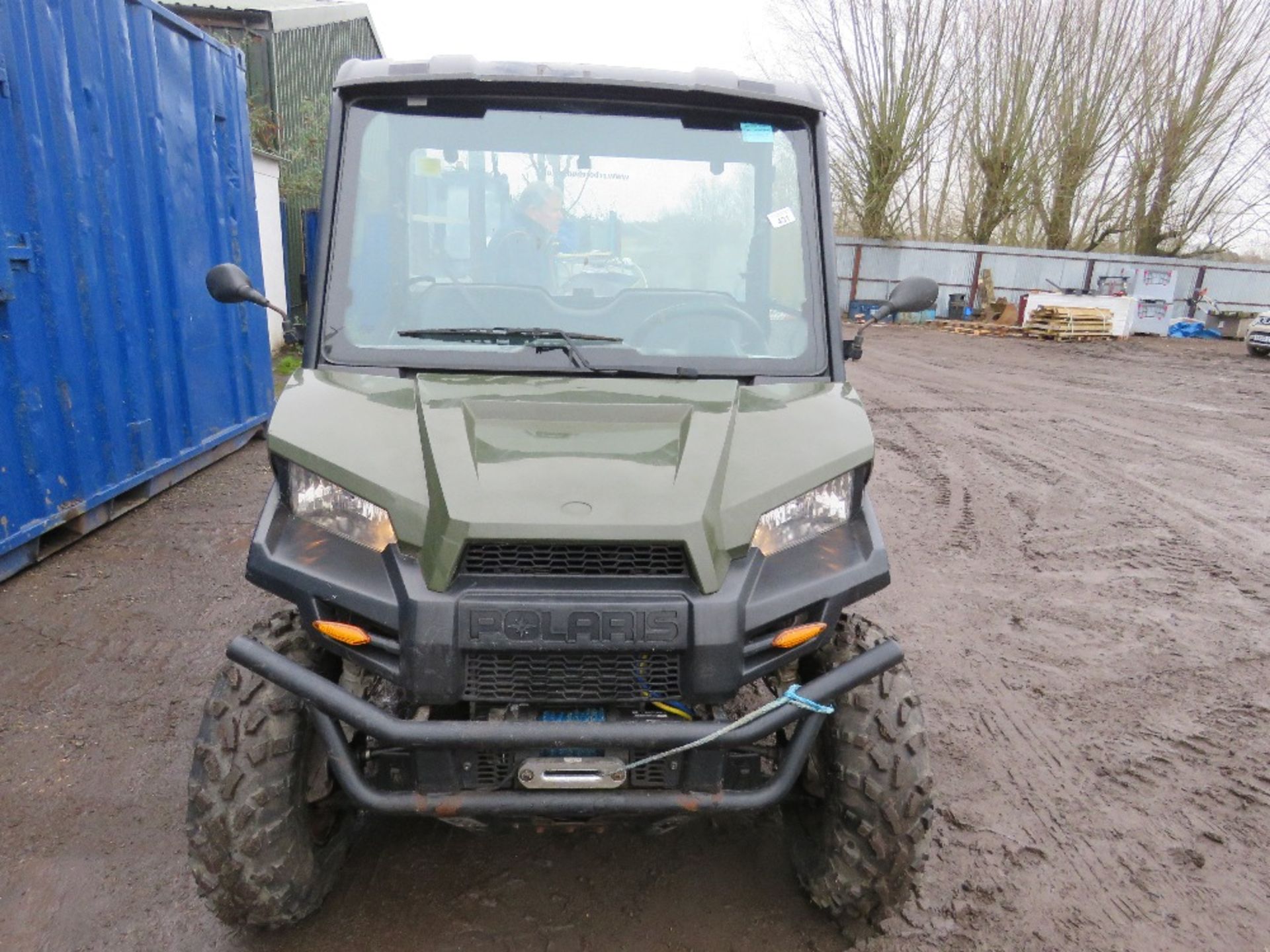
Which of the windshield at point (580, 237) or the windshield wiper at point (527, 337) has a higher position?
the windshield at point (580, 237)

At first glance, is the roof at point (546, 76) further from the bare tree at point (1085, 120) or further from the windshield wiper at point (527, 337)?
the bare tree at point (1085, 120)

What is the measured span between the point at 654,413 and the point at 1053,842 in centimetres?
198

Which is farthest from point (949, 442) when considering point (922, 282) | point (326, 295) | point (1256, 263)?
point (1256, 263)

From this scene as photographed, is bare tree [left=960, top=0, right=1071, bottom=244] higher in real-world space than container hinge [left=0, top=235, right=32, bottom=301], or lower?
higher

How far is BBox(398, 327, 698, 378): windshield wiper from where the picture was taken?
267 centimetres

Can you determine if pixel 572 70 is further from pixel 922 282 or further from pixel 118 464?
pixel 118 464

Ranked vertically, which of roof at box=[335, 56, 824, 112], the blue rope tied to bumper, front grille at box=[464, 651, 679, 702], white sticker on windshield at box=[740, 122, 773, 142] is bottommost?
the blue rope tied to bumper

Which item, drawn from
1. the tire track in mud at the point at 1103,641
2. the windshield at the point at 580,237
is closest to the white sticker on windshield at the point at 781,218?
the windshield at the point at 580,237

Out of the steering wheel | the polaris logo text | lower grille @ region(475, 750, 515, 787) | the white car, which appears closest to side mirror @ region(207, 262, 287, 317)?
the steering wheel

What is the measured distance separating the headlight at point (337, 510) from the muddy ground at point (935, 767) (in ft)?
3.77

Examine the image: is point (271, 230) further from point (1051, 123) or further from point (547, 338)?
point (1051, 123)

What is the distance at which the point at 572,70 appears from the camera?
273cm

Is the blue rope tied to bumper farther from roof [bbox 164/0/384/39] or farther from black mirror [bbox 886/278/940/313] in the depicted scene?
roof [bbox 164/0/384/39]

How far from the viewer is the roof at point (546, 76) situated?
2695 millimetres
